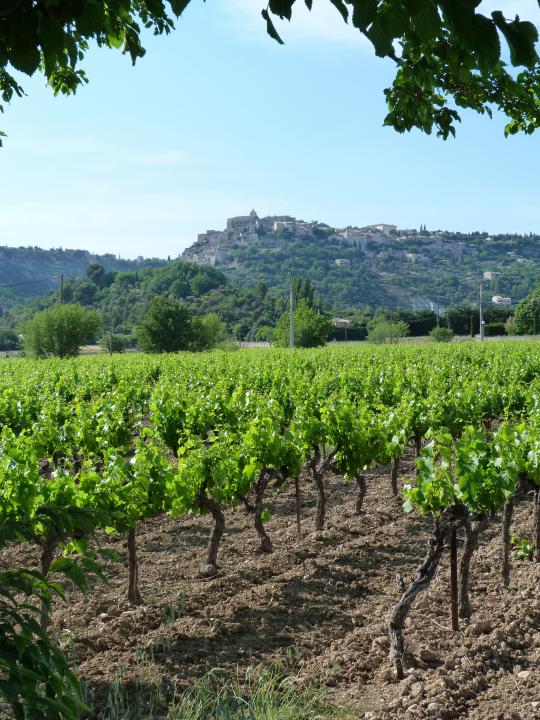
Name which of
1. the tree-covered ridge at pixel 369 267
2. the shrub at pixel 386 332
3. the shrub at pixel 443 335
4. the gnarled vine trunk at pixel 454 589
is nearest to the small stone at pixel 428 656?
the gnarled vine trunk at pixel 454 589

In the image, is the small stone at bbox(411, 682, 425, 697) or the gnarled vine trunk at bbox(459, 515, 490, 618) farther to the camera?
the gnarled vine trunk at bbox(459, 515, 490, 618)

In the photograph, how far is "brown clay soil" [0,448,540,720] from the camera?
4434 mm

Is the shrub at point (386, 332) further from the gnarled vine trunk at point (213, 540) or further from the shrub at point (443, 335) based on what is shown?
the gnarled vine trunk at point (213, 540)

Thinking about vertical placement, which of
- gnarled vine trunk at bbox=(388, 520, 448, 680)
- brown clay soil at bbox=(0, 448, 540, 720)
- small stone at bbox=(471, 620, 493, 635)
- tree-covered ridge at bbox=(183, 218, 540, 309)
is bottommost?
brown clay soil at bbox=(0, 448, 540, 720)

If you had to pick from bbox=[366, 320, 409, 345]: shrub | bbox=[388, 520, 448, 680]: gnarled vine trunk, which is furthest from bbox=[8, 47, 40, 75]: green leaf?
bbox=[366, 320, 409, 345]: shrub

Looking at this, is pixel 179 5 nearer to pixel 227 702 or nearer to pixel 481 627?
pixel 227 702

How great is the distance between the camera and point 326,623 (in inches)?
222

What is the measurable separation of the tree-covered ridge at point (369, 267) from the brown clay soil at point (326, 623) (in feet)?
432

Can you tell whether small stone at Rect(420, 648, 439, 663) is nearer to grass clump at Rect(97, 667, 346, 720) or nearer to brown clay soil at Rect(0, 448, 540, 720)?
brown clay soil at Rect(0, 448, 540, 720)

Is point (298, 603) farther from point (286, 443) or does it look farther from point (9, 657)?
point (9, 657)

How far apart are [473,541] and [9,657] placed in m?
4.61

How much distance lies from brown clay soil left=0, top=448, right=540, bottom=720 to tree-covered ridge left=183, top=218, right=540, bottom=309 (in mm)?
131761

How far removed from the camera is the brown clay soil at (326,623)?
4.43 metres

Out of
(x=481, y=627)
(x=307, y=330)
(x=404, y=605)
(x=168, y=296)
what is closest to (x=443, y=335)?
(x=307, y=330)
